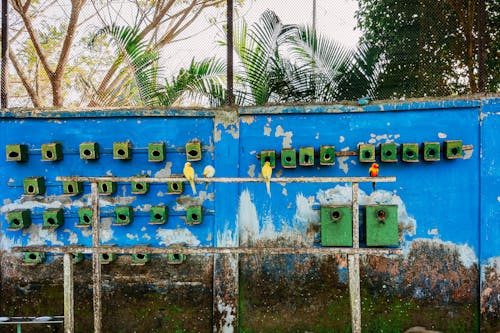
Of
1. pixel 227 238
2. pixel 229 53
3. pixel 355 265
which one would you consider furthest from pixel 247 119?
pixel 355 265

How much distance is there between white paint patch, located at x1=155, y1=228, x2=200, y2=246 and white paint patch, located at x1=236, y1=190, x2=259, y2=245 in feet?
1.64

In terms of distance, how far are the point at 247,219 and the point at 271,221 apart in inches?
10.3

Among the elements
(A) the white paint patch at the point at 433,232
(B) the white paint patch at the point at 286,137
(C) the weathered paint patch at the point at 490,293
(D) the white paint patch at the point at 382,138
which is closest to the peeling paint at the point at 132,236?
(B) the white paint patch at the point at 286,137

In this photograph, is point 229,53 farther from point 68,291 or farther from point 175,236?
point 68,291

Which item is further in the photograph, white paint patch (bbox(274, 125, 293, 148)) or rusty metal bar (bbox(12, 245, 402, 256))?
white paint patch (bbox(274, 125, 293, 148))

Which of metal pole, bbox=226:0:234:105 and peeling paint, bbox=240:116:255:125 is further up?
metal pole, bbox=226:0:234:105

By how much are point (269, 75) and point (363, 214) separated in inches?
78.7

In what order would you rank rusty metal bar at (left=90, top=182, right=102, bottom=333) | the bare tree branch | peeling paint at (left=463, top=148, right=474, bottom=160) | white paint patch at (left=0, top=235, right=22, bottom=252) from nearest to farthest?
1. rusty metal bar at (left=90, top=182, right=102, bottom=333)
2. peeling paint at (left=463, top=148, right=474, bottom=160)
3. white paint patch at (left=0, top=235, right=22, bottom=252)
4. the bare tree branch

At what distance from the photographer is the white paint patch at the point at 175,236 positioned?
13.7ft

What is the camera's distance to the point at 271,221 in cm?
417

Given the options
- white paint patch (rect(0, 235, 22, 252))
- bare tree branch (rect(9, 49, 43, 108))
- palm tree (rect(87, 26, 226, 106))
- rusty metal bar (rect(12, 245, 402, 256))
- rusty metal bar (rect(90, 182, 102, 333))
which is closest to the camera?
rusty metal bar (rect(12, 245, 402, 256))

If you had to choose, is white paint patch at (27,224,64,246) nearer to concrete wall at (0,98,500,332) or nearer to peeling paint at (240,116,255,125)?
concrete wall at (0,98,500,332)

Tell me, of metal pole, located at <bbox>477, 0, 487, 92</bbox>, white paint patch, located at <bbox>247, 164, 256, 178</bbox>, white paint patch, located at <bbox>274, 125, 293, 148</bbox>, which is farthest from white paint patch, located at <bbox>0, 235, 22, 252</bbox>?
metal pole, located at <bbox>477, 0, 487, 92</bbox>

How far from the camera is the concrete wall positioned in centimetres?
400
